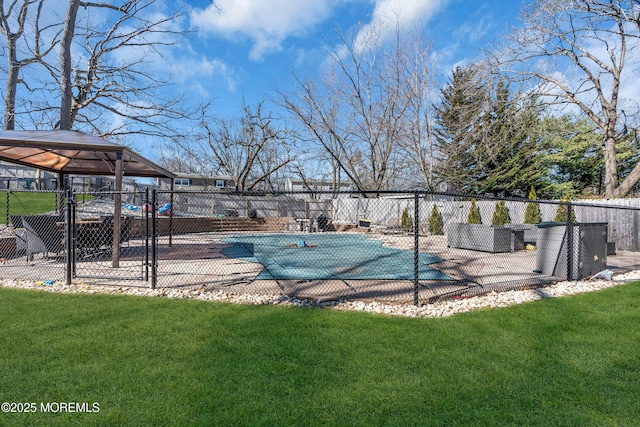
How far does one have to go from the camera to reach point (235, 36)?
50.6ft

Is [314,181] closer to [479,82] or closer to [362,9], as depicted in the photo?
[362,9]

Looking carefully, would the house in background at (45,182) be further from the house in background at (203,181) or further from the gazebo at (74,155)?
the house in background at (203,181)

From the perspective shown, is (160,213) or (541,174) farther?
(541,174)

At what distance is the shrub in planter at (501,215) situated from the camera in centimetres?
1568

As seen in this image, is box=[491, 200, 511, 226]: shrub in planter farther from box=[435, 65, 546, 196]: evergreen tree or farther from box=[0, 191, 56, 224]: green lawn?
box=[0, 191, 56, 224]: green lawn

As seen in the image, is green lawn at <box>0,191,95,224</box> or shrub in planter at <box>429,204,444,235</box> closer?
green lawn at <box>0,191,95,224</box>

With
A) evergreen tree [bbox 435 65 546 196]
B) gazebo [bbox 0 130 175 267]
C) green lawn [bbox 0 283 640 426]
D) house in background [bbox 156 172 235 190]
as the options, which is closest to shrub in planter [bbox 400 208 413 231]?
evergreen tree [bbox 435 65 546 196]

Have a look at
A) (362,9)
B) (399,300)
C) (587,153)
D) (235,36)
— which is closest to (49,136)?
(399,300)

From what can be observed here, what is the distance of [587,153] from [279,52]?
23293 millimetres

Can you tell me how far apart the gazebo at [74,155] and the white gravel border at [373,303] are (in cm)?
152

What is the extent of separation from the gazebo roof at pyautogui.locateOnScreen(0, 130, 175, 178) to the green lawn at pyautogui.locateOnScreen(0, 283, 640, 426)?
11.0 ft

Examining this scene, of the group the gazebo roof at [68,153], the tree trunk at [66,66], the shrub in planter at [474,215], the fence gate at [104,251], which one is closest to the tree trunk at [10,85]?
the tree trunk at [66,66]

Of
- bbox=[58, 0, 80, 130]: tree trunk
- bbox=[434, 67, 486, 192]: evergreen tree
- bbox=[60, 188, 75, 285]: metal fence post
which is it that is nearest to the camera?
bbox=[60, 188, 75, 285]: metal fence post

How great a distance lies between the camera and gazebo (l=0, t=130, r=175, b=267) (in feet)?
21.0
